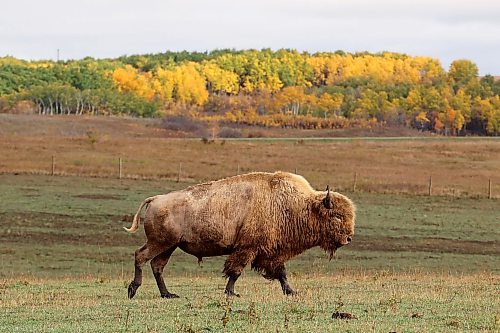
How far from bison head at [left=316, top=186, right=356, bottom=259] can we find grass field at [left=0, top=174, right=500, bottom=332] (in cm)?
98

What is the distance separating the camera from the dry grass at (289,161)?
58844mm

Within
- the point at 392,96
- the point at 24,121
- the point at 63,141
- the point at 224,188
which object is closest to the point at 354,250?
the point at 224,188

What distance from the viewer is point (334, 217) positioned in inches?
669

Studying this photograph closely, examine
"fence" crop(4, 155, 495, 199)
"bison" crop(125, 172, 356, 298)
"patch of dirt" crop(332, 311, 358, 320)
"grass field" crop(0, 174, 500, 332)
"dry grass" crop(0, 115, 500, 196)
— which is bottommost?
"dry grass" crop(0, 115, 500, 196)

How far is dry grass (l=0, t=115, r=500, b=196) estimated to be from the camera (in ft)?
193

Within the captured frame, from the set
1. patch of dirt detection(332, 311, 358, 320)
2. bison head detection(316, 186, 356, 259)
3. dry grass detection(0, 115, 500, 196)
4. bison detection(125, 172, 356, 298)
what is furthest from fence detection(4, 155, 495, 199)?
patch of dirt detection(332, 311, 358, 320)

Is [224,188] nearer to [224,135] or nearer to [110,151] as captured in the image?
[110,151]

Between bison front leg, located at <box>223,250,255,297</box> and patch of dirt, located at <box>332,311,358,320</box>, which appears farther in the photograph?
bison front leg, located at <box>223,250,255,297</box>

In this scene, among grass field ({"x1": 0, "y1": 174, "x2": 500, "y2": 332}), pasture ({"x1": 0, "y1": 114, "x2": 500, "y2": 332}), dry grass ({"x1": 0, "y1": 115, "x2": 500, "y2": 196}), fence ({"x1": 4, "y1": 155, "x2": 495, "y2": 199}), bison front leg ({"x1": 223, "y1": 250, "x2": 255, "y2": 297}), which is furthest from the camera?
dry grass ({"x1": 0, "y1": 115, "x2": 500, "y2": 196})

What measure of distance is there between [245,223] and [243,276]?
8.96 metres

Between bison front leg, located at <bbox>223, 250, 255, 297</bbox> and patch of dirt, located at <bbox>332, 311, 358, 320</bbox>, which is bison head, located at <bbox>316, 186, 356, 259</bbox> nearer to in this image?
bison front leg, located at <bbox>223, 250, 255, 297</bbox>

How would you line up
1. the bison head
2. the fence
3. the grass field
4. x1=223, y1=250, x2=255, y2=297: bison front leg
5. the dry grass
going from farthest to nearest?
the dry grass
the fence
the bison head
x1=223, y1=250, x2=255, y2=297: bison front leg
the grass field

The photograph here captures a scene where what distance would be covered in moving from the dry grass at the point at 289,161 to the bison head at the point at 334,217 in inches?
1479

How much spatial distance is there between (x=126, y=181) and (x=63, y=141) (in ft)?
102
